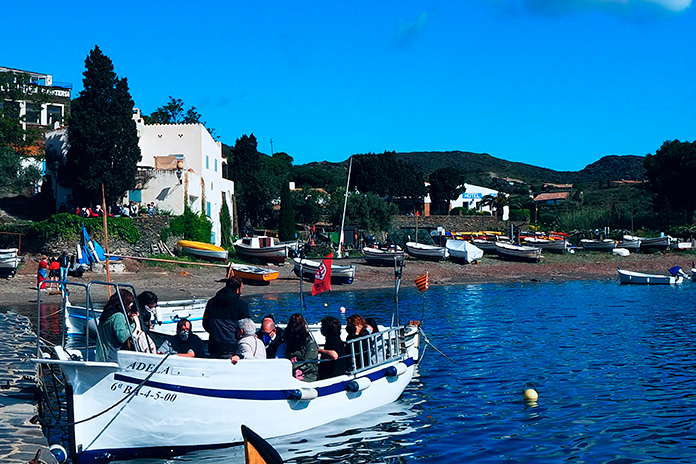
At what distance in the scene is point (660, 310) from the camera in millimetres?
33781

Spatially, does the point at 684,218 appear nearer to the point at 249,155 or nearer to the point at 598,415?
the point at 249,155

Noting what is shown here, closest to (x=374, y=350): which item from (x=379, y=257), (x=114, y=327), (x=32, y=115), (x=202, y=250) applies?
(x=114, y=327)

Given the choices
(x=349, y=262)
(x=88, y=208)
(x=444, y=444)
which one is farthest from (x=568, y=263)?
(x=444, y=444)

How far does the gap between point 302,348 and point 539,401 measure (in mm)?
5818

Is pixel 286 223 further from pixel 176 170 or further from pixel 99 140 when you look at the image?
pixel 99 140

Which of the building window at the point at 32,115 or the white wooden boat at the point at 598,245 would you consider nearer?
the white wooden boat at the point at 598,245

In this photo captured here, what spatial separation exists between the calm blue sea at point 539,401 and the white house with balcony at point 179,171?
16.4 meters

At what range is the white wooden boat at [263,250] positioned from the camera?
149 ft

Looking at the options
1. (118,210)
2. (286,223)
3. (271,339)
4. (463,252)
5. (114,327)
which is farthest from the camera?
(286,223)

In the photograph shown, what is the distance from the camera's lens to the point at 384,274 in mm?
47719

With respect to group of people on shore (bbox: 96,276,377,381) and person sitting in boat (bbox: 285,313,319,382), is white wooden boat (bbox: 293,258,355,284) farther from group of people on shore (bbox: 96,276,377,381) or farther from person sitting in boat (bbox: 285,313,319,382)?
person sitting in boat (bbox: 285,313,319,382)

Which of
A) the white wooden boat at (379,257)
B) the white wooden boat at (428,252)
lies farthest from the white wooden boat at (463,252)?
the white wooden boat at (379,257)

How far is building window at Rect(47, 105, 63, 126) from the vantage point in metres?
75.5

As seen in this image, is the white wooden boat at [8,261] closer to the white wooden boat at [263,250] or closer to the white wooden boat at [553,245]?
the white wooden boat at [263,250]
